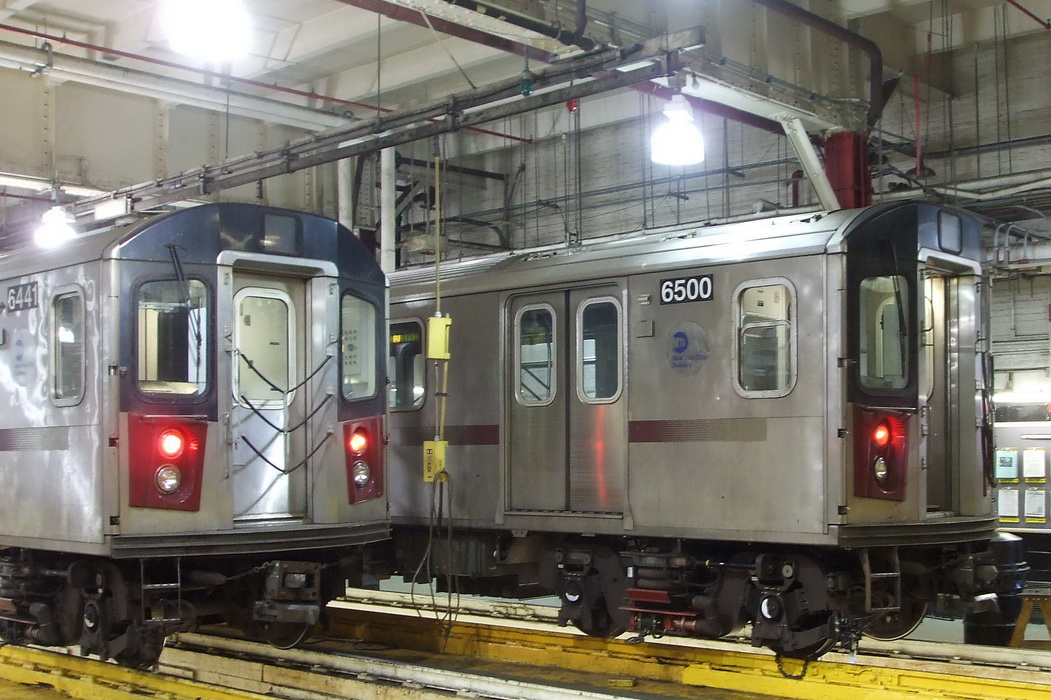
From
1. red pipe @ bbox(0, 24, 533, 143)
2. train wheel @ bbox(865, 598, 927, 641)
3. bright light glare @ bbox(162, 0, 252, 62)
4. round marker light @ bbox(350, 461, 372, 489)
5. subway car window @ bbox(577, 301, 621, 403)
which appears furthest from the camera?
red pipe @ bbox(0, 24, 533, 143)

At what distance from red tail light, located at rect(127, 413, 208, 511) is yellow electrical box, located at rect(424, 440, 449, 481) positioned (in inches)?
79.6

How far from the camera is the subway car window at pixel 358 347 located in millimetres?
9891

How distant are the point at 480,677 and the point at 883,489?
3.11 metres

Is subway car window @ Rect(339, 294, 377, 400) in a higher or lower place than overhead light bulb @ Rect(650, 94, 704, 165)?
lower

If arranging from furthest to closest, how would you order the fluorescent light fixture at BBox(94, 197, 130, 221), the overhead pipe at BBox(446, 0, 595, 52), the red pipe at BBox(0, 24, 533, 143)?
the fluorescent light fixture at BBox(94, 197, 130, 221)
the red pipe at BBox(0, 24, 533, 143)
the overhead pipe at BBox(446, 0, 595, 52)

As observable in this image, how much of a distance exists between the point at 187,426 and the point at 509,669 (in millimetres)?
3297

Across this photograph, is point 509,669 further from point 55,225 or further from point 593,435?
point 55,225

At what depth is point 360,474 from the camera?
987cm

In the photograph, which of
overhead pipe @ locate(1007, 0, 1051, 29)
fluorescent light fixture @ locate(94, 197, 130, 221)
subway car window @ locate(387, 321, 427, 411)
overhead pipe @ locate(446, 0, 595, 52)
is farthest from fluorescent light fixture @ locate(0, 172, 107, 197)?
overhead pipe @ locate(1007, 0, 1051, 29)

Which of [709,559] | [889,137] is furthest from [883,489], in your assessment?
[889,137]

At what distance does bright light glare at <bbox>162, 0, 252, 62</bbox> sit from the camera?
11047mm

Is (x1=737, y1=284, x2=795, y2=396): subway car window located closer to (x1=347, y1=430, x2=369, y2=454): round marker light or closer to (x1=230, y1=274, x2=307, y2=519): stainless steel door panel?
(x1=347, y1=430, x2=369, y2=454): round marker light

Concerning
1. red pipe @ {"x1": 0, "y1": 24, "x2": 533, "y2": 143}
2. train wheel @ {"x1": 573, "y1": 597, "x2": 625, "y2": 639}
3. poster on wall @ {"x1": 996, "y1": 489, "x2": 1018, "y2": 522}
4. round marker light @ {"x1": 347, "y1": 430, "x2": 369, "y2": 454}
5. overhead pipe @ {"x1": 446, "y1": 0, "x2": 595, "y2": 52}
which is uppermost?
red pipe @ {"x1": 0, "y1": 24, "x2": 533, "y2": 143}

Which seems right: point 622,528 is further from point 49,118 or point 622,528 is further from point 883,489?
point 49,118
